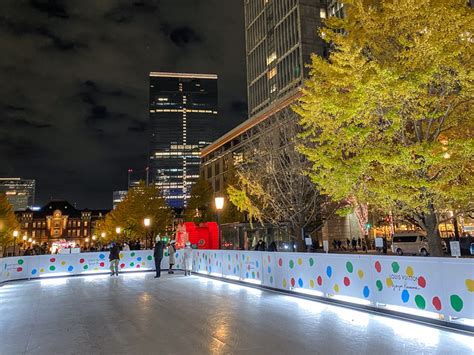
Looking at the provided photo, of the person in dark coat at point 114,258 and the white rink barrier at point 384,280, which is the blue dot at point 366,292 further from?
the person in dark coat at point 114,258

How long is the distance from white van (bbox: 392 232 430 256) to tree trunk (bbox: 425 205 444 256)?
2332 cm

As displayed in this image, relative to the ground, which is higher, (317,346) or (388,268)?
(388,268)

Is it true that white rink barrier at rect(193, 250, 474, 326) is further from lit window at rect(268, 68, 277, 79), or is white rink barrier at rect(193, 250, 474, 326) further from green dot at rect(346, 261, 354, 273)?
lit window at rect(268, 68, 277, 79)

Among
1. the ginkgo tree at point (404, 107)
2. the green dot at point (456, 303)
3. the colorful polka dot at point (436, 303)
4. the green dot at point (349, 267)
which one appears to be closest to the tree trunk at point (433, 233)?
the ginkgo tree at point (404, 107)

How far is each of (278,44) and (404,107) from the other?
77327mm

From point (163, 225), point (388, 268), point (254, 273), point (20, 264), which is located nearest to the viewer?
point (388, 268)

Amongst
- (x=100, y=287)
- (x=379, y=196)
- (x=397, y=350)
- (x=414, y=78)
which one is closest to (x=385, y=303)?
(x=397, y=350)

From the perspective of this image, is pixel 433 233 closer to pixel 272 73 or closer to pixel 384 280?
pixel 384 280

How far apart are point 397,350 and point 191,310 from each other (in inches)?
231

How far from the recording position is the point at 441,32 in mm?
10992

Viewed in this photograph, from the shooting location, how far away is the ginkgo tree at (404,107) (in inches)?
429

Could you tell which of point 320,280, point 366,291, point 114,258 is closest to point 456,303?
point 366,291

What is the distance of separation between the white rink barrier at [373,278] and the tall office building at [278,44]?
53320mm

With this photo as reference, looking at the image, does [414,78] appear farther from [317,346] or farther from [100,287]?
[100,287]
